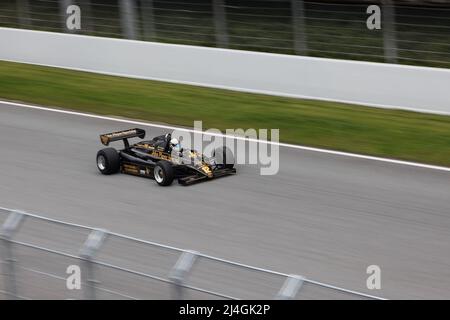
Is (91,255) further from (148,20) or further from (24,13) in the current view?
(24,13)

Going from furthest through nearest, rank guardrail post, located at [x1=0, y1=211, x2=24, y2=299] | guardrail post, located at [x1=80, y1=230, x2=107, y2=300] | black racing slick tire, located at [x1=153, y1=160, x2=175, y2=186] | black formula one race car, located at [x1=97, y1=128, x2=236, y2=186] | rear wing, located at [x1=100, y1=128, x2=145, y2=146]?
rear wing, located at [x1=100, y1=128, x2=145, y2=146]
black formula one race car, located at [x1=97, y1=128, x2=236, y2=186]
black racing slick tire, located at [x1=153, y1=160, x2=175, y2=186]
guardrail post, located at [x1=0, y1=211, x2=24, y2=299]
guardrail post, located at [x1=80, y1=230, x2=107, y2=300]

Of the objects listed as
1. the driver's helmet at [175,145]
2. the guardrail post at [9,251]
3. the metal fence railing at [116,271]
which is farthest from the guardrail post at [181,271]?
the driver's helmet at [175,145]

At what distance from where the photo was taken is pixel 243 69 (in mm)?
18094

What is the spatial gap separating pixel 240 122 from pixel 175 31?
4.80 metres

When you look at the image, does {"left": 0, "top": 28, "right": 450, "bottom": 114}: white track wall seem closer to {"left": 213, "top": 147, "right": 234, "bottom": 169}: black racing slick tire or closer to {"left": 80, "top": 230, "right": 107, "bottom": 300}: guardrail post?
{"left": 213, "top": 147, "right": 234, "bottom": 169}: black racing slick tire

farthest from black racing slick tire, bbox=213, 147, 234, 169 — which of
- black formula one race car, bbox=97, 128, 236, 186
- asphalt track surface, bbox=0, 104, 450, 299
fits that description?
asphalt track surface, bbox=0, 104, 450, 299

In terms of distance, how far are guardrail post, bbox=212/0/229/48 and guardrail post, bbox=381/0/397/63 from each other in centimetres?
355

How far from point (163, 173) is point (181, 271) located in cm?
604

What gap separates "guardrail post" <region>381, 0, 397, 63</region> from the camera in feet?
55.2

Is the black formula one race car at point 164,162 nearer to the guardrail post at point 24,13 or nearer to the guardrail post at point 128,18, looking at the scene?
the guardrail post at point 128,18

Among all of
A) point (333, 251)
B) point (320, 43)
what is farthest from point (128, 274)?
point (320, 43)

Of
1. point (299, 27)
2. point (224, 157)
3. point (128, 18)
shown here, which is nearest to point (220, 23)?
point (299, 27)

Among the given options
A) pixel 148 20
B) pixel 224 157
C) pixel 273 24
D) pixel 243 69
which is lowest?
pixel 224 157

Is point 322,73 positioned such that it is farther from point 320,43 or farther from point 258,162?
point 258,162
